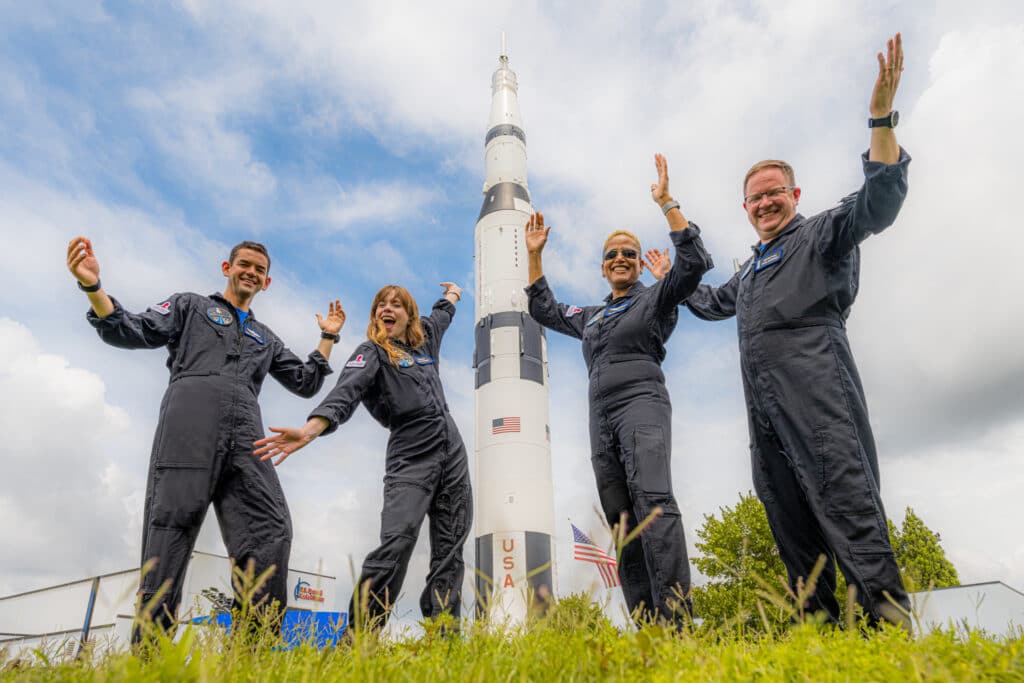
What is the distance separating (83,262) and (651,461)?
11.6ft

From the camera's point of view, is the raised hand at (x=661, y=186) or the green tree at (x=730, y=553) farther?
the green tree at (x=730, y=553)

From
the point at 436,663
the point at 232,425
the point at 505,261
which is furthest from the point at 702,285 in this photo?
the point at 505,261

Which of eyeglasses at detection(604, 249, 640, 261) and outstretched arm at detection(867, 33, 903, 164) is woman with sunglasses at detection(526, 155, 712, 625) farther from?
outstretched arm at detection(867, 33, 903, 164)

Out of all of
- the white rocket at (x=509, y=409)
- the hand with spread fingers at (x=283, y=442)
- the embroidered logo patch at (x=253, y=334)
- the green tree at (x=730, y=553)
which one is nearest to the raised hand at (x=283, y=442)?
the hand with spread fingers at (x=283, y=442)

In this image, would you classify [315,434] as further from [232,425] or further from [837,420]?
[837,420]

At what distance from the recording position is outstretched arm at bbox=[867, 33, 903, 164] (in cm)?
327

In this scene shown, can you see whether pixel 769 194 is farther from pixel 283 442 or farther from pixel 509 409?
pixel 509 409

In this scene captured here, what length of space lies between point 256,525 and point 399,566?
0.87 meters

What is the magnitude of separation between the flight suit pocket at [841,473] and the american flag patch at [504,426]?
642 centimetres

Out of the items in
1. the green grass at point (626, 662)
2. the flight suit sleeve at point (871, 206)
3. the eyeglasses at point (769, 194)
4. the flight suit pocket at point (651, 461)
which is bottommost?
the green grass at point (626, 662)

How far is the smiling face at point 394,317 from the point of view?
511 cm

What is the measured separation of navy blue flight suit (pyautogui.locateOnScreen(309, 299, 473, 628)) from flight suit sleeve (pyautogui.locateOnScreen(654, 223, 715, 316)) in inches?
70.8

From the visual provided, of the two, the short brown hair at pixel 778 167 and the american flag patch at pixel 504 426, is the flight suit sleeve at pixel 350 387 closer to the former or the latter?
the short brown hair at pixel 778 167

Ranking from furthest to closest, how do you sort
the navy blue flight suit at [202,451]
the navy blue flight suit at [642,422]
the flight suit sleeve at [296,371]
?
the flight suit sleeve at [296,371], the navy blue flight suit at [642,422], the navy blue flight suit at [202,451]
